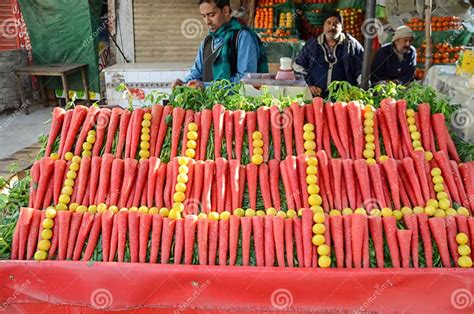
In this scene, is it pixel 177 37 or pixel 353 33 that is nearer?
pixel 177 37

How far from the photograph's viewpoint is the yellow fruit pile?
2567 millimetres

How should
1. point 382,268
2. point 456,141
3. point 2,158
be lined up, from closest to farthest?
point 382,268 < point 456,141 < point 2,158

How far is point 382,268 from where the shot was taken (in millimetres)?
2072

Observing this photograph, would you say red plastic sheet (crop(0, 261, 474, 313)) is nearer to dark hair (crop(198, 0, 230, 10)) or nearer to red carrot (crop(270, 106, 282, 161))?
red carrot (crop(270, 106, 282, 161))

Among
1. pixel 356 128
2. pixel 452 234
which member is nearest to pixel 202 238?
pixel 356 128

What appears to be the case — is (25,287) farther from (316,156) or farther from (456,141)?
(456,141)

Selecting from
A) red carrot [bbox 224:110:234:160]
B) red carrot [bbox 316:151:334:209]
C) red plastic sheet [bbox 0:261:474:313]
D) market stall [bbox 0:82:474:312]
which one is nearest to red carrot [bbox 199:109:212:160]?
market stall [bbox 0:82:474:312]

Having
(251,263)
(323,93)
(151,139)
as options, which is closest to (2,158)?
(151,139)

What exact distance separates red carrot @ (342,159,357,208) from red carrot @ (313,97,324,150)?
0.76ft

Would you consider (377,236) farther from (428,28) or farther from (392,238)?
(428,28)

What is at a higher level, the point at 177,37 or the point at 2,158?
the point at 177,37

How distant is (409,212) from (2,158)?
5.56 m

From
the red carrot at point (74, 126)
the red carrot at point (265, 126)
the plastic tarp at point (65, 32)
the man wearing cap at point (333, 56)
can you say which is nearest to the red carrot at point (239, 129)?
the red carrot at point (265, 126)

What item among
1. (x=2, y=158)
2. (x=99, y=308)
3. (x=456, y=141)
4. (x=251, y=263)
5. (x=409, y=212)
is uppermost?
(x=456, y=141)
